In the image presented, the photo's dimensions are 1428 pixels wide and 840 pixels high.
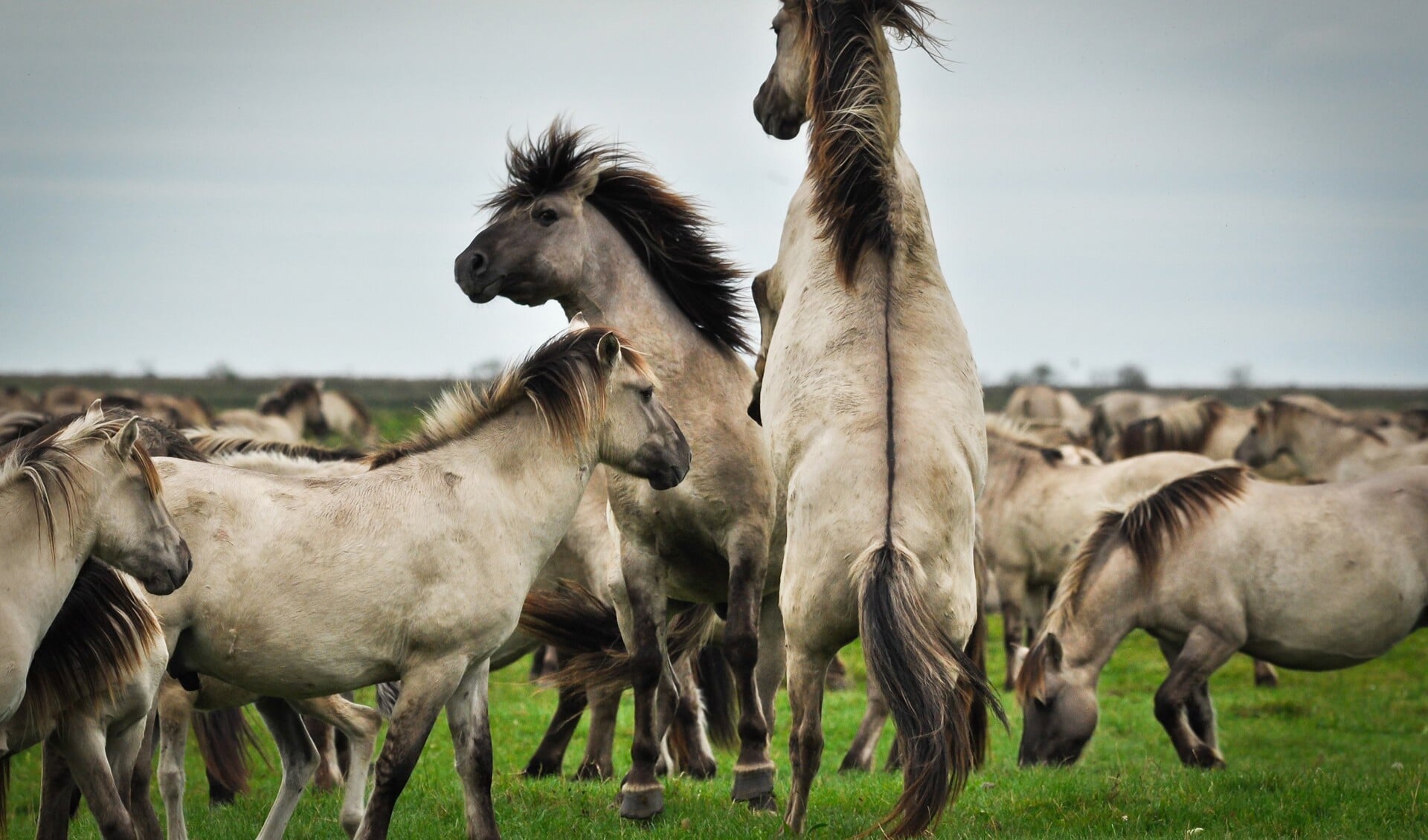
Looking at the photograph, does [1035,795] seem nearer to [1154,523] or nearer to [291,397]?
[1154,523]

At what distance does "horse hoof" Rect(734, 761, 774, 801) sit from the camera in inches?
272

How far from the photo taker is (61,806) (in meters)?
5.70

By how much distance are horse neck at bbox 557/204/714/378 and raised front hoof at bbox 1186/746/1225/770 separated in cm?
457

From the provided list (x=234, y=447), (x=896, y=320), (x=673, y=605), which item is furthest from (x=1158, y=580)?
(x=234, y=447)

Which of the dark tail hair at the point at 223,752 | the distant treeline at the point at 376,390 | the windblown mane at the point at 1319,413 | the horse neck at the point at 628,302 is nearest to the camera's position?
the horse neck at the point at 628,302

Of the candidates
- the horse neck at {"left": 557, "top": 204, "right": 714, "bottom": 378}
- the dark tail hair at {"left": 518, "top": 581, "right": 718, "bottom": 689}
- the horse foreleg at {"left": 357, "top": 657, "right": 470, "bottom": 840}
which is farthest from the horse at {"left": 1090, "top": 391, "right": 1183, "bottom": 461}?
the horse foreleg at {"left": 357, "top": 657, "right": 470, "bottom": 840}

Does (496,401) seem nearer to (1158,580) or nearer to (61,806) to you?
(61,806)

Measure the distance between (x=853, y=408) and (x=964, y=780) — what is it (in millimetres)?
1589

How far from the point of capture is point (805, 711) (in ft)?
18.6

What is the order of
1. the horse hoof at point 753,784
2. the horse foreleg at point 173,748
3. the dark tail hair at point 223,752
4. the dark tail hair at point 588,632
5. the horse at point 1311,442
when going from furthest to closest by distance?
the horse at point 1311,442 → the dark tail hair at point 588,632 → the dark tail hair at point 223,752 → the horse hoof at point 753,784 → the horse foreleg at point 173,748

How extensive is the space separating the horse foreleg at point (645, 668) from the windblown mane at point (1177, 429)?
15479mm

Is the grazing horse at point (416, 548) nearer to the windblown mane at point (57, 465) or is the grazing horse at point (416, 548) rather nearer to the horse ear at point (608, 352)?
the horse ear at point (608, 352)

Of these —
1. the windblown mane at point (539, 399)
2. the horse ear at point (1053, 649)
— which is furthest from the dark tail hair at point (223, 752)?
the horse ear at point (1053, 649)

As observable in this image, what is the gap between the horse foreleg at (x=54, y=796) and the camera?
5.64 meters
